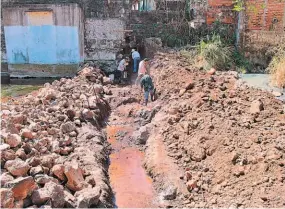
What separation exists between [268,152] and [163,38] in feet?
31.2

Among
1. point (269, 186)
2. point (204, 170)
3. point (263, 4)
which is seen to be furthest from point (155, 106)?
point (263, 4)

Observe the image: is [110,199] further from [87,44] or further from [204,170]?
[87,44]

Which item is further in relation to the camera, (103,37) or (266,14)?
(103,37)

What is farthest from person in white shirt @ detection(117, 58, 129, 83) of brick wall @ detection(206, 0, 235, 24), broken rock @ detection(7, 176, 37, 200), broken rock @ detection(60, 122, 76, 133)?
broken rock @ detection(7, 176, 37, 200)

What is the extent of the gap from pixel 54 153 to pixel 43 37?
1027cm

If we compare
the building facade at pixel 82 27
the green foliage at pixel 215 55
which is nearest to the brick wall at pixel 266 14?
the building facade at pixel 82 27

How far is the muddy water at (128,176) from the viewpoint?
20.9 ft

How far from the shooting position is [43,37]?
A: 15.7 meters

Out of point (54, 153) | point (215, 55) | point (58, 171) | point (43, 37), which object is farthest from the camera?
point (43, 37)

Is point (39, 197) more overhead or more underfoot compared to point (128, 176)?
more overhead

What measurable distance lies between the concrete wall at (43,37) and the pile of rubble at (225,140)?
676 centimetres

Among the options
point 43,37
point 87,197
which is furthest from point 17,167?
point 43,37

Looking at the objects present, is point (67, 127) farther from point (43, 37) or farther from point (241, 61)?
point (43, 37)

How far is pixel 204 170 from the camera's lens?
655cm
